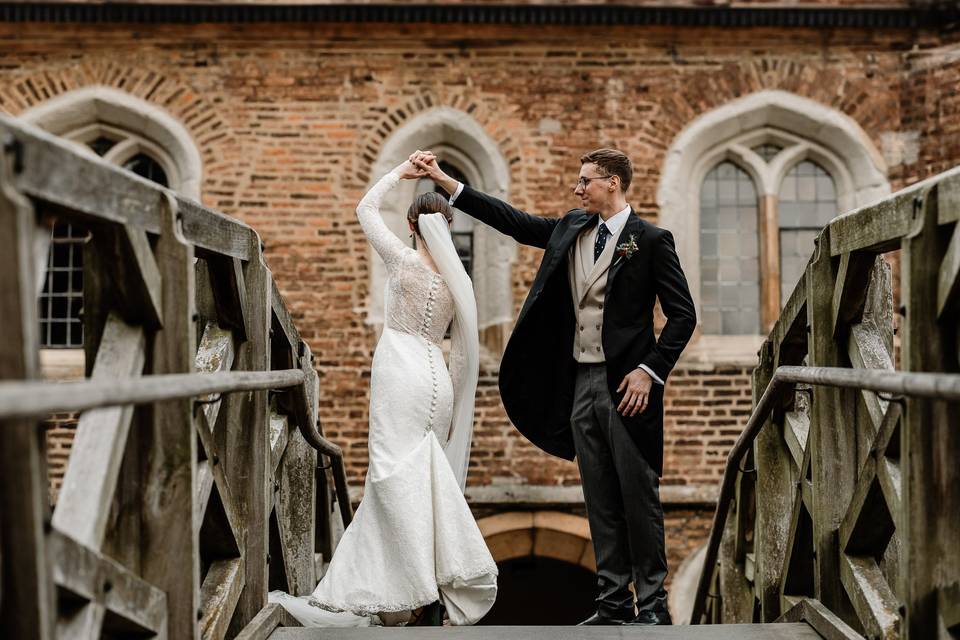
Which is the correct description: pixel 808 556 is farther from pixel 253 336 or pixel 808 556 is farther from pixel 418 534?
pixel 253 336

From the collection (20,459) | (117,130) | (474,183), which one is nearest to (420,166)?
(20,459)

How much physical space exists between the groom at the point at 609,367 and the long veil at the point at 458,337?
0.29 m

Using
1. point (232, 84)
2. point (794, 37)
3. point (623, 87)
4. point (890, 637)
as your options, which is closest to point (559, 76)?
point (623, 87)

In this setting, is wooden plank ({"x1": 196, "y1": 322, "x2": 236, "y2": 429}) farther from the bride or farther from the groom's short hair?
the groom's short hair

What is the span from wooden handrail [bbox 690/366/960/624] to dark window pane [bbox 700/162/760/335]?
498 cm

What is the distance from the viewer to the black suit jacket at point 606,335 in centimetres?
469

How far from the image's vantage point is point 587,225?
16.0 ft

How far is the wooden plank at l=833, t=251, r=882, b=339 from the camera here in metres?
3.65

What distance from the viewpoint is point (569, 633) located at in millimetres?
3928

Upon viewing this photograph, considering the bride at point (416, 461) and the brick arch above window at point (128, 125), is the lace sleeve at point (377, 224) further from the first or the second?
the brick arch above window at point (128, 125)

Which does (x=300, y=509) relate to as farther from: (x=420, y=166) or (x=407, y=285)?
(x=420, y=166)

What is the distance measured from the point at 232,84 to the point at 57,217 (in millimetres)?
8254

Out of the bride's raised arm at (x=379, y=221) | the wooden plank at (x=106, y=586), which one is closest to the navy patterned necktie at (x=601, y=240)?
the bride's raised arm at (x=379, y=221)

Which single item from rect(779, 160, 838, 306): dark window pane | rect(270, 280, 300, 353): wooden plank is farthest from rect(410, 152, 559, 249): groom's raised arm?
rect(779, 160, 838, 306): dark window pane
